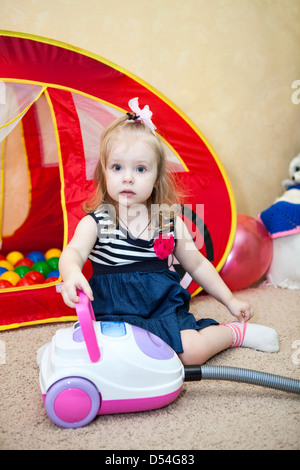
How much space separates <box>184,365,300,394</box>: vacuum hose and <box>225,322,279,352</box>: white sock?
0.23 meters

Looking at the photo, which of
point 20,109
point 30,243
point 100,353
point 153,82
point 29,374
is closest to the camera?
point 100,353

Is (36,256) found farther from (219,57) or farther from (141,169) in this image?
(219,57)

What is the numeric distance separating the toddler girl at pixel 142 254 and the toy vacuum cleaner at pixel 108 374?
0.15 m

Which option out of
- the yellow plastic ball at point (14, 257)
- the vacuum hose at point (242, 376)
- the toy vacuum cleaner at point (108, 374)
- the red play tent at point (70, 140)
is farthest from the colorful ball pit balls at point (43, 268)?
the vacuum hose at point (242, 376)

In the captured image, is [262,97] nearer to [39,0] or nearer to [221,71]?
[221,71]

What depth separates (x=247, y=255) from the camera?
1.43 metres

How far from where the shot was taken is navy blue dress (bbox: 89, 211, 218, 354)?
969 mm

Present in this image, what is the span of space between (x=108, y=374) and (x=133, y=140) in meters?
0.52

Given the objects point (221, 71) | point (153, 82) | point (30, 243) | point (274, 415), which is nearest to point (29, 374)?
point (274, 415)

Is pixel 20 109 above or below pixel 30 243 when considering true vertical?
above

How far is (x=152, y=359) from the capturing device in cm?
76

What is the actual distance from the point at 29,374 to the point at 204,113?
1.20 metres

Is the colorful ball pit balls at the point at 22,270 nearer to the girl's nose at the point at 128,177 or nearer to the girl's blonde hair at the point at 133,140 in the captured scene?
the girl's blonde hair at the point at 133,140

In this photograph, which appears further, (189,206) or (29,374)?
(189,206)
